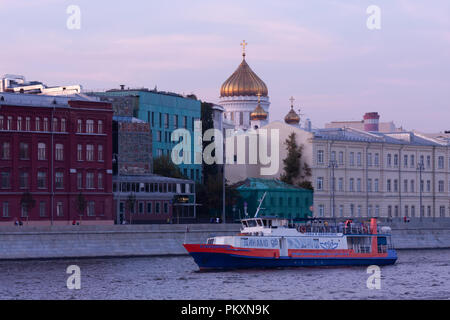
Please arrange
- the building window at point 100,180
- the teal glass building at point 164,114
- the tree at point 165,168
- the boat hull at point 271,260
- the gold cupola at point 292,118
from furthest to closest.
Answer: the gold cupola at point 292,118
the teal glass building at point 164,114
the tree at point 165,168
the building window at point 100,180
the boat hull at point 271,260

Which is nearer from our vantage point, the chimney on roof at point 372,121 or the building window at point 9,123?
the building window at point 9,123

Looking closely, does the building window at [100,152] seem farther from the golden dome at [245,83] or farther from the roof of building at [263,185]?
the golden dome at [245,83]

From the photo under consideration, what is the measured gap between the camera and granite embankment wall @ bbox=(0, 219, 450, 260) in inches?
3342

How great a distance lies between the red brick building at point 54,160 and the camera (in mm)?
100438

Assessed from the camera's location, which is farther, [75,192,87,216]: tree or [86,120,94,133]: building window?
[86,120,94,133]: building window

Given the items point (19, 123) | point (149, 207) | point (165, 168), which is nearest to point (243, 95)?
point (165, 168)

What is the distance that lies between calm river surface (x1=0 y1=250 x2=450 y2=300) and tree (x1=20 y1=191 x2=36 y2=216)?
49.4 feet

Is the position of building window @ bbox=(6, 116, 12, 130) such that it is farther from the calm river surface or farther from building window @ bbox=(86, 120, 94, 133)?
the calm river surface

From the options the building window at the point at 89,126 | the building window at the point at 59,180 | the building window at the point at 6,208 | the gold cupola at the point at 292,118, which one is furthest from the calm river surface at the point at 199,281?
the gold cupola at the point at 292,118

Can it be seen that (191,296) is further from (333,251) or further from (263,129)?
(263,129)

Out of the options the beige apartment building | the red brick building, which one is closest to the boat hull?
the red brick building

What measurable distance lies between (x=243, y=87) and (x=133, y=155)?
55.6 meters

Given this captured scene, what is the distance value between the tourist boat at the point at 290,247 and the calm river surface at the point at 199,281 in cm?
122

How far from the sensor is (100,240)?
89375mm
